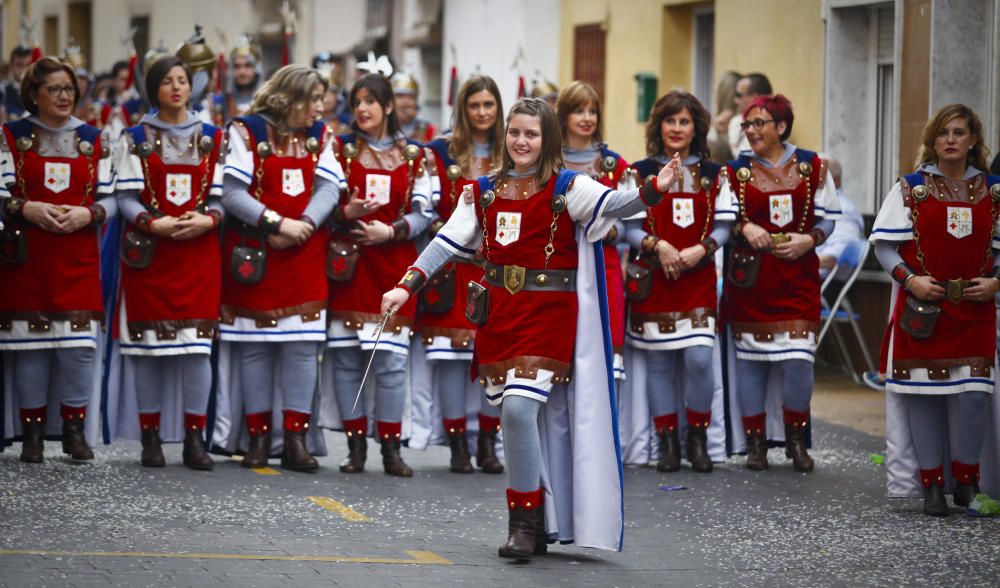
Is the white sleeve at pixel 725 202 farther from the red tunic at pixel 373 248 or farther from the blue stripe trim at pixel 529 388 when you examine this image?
the blue stripe trim at pixel 529 388

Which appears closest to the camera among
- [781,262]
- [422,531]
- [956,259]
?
[422,531]

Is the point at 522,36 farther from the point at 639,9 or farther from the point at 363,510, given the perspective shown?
the point at 363,510

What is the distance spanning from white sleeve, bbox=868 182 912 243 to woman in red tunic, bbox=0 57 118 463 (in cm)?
392

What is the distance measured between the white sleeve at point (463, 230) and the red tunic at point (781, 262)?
2752 mm

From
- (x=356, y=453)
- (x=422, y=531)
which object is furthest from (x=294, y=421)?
(x=422, y=531)

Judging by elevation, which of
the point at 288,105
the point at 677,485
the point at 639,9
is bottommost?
the point at 677,485

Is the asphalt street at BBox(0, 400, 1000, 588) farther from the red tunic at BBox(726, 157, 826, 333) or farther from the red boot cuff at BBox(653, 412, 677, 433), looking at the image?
the red tunic at BBox(726, 157, 826, 333)

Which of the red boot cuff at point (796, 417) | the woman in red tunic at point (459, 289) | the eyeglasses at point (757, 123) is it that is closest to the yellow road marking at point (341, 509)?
the woman in red tunic at point (459, 289)

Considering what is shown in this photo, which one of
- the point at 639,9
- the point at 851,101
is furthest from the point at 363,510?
the point at 639,9

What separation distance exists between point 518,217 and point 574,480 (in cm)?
108

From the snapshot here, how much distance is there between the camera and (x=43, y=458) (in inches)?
381

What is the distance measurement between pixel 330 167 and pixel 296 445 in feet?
4.88

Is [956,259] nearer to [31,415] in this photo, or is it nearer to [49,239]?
[49,239]

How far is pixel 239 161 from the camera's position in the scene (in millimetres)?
9359
